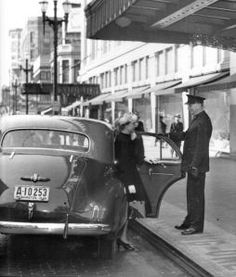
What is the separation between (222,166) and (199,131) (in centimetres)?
999

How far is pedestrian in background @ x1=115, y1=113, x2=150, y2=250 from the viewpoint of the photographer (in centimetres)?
639

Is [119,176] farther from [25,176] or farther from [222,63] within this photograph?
[222,63]

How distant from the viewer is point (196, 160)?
664 centimetres

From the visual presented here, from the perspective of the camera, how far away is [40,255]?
5.87 meters

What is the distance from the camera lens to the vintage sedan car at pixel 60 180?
536 cm

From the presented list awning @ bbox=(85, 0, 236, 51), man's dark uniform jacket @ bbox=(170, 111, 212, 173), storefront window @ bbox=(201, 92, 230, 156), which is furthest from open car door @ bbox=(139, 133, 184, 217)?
storefront window @ bbox=(201, 92, 230, 156)

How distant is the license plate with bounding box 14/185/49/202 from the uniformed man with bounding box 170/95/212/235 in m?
2.06

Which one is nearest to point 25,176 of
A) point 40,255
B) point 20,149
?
point 20,149

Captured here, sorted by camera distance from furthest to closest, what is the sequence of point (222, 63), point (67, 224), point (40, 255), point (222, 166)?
point (222, 63), point (222, 166), point (40, 255), point (67, 224)

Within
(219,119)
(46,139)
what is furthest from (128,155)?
(219,119)

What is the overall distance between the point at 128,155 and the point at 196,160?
87 cm

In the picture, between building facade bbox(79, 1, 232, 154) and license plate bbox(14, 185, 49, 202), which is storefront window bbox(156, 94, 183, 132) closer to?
building facade bbox(79, 1, 232, 154)

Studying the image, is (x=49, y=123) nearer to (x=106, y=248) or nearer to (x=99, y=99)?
(x=106, y=248)

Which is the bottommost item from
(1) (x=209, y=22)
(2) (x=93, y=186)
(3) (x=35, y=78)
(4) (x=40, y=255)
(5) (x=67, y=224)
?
(4) (x=40, y=255)
